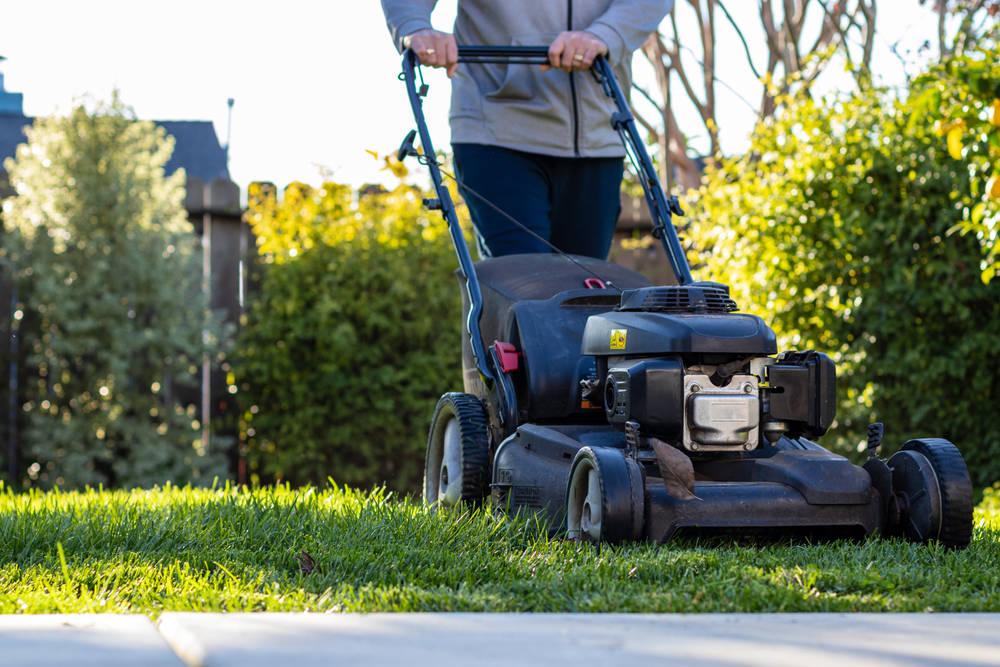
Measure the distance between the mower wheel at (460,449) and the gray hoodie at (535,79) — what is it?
2.84ft

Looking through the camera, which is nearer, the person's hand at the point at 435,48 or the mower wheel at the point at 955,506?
the mower wheel at the point at 955,506

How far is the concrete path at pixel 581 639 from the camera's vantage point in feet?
4.42

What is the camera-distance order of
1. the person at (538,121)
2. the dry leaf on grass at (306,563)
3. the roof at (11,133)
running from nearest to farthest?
1. the dry leaf on grass at (306,563)
2. the person at (538,121)
3. the roof at (11,133)

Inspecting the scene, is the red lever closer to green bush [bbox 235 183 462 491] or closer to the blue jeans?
the blue jeans

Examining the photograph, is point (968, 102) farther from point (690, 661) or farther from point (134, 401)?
point (134, 401)

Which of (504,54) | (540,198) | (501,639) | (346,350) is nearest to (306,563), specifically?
(501,639)

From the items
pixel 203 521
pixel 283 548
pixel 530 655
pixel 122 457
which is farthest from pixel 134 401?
pixel 530 655

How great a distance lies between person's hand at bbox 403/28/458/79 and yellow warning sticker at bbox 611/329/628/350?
3.52 ft

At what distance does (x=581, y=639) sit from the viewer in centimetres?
146

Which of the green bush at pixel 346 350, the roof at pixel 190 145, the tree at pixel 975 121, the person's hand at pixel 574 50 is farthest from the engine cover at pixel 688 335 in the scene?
the roof at pixel 190 145

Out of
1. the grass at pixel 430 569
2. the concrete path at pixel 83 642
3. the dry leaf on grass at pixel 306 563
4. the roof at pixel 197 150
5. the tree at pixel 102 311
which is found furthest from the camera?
the roof at pixel 197 150

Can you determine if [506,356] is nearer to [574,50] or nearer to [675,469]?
[675,469]

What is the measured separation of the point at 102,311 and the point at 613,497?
4925mm

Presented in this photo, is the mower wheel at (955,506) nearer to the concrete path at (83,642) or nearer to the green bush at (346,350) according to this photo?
the concrete path at (83,642)
